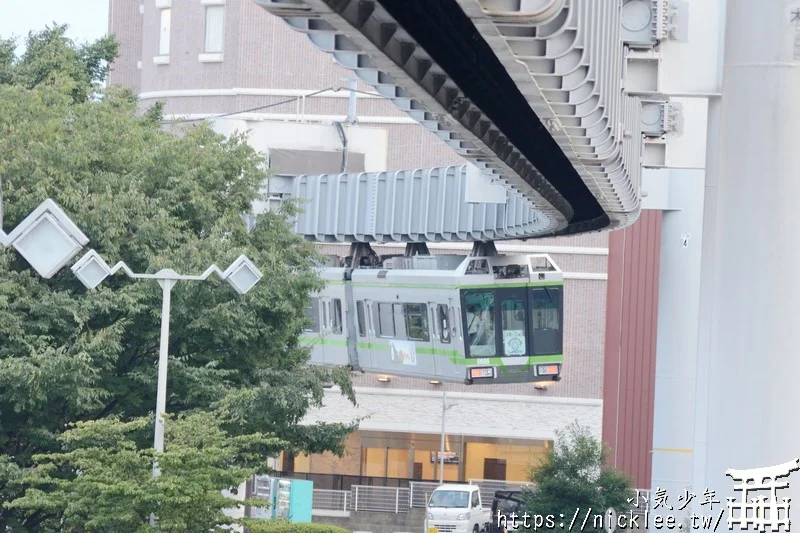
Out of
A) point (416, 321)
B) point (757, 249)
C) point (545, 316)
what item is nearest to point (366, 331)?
point (416, 321)

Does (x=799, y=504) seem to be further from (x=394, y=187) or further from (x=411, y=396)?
(x=411, y=396)

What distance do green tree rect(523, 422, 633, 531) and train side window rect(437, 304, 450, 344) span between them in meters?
4.69

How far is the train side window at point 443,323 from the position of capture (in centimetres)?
3553

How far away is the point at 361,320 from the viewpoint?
39344 mm

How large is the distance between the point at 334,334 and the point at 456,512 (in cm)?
652

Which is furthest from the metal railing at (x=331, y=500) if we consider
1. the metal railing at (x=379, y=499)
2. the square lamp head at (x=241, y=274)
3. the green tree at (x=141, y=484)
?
the green tree at (x=141, y=484)

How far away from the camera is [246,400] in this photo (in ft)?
83.1

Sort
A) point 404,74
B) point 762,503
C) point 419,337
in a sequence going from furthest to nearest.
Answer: point 419,337
point 762,503
point 404,74

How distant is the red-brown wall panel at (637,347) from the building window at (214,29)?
59.0 ft

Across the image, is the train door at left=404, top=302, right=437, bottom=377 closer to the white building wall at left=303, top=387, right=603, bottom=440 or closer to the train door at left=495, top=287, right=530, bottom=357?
the train door at left=495, top=287, right=530, bottom=357

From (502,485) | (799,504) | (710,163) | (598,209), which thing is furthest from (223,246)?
(502,485)

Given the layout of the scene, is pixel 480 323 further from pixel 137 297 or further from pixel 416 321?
pixel 137 297

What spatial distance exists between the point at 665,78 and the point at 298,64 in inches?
1855

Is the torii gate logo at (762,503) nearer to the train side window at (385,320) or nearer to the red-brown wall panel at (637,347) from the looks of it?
the train side window at (385,320)
